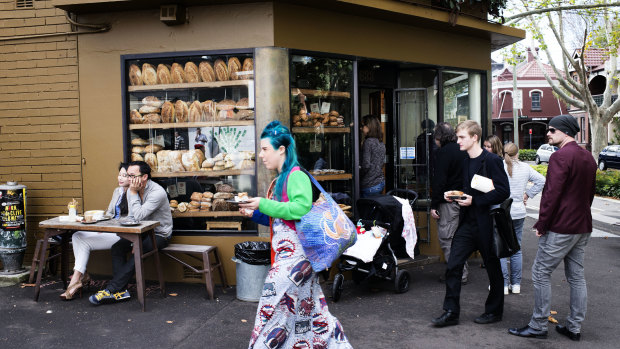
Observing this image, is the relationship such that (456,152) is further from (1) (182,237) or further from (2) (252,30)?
(1) (182,237)

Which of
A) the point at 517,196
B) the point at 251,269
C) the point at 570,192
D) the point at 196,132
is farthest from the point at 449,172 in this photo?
the point at 196,132

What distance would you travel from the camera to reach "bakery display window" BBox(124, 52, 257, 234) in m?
6.67

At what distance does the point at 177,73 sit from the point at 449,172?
3772 mm

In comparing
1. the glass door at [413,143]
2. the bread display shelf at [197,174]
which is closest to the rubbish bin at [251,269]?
the bread display shelf at [197,174]

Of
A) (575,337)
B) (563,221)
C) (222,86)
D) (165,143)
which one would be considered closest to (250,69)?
(222,86)

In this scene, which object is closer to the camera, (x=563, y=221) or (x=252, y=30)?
(x=563, y=221)

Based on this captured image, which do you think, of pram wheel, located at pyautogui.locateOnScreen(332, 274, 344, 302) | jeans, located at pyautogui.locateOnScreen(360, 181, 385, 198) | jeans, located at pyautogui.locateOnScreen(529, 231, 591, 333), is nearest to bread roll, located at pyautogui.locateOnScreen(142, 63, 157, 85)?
jeans, located at pyautogui.locateOnScreen(360, 181, 385, 198)

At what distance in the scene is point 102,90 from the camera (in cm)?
682

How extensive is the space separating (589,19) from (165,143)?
16216 millimetres

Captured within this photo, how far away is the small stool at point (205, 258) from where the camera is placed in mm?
6023

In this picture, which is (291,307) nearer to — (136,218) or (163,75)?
(136,218)

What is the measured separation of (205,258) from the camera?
6.09 m

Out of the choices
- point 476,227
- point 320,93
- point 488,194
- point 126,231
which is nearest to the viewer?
point 488,194

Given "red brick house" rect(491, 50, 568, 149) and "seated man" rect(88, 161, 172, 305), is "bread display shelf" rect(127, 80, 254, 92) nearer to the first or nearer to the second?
"seated man" rect(88, 161, 172, 305)
